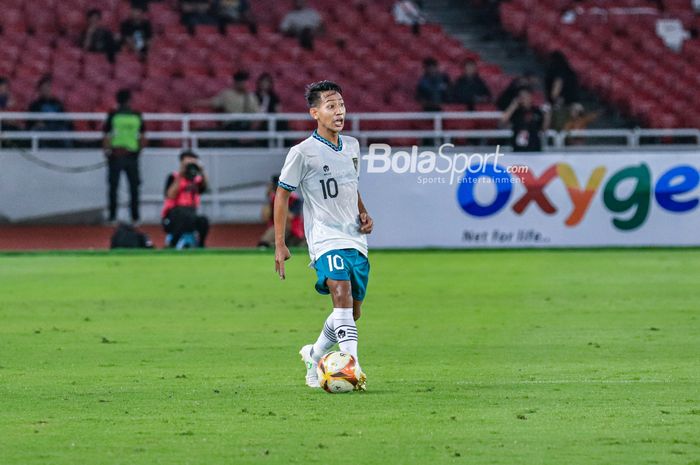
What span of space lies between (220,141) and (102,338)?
1504cm

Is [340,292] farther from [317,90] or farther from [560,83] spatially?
[560,83]

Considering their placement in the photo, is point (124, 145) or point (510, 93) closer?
point (124, 145)

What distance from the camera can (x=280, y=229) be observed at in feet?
31.5

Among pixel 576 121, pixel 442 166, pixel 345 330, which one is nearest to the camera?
pixel 345 330

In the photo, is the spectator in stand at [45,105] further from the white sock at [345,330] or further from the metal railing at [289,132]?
the white sock at [345,330]

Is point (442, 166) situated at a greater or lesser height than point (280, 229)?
lesser

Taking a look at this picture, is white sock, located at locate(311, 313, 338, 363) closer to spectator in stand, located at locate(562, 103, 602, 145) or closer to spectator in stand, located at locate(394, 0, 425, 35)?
spectator in stand, located at locate(562, 103, 602, 145)

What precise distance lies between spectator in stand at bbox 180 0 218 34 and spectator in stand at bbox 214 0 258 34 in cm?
16

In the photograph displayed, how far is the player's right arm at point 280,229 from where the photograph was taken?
31.3 ft

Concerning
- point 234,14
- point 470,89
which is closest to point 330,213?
point 470,89

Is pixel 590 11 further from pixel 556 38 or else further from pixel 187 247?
pixel 187 247

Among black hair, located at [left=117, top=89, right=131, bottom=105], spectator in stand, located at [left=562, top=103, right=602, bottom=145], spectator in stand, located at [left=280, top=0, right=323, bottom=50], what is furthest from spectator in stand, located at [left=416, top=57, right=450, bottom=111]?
black hair, located at [left=117, top=89, right=131, bottom=105]

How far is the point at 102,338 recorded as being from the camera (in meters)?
12.8

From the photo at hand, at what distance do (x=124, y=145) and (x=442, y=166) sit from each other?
5927 mm
